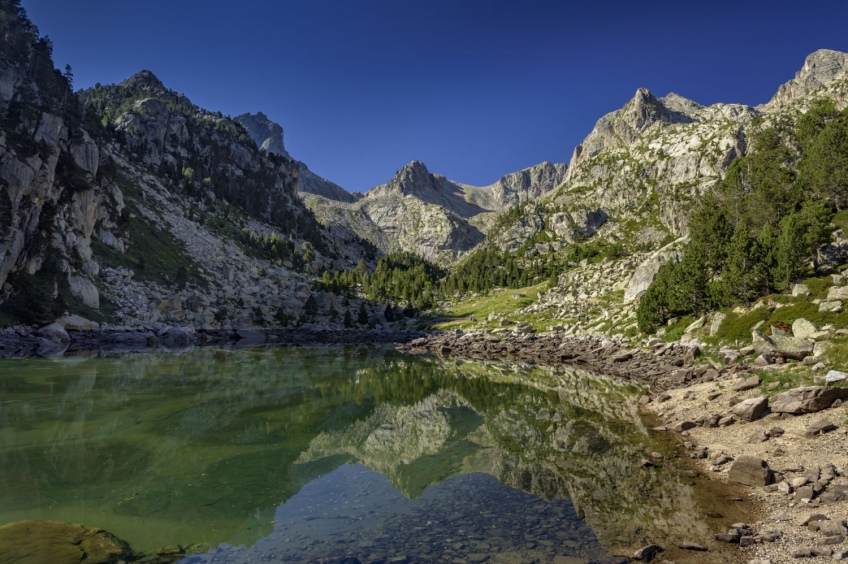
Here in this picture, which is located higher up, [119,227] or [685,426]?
[119,227]

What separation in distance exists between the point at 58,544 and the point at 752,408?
2660 cm

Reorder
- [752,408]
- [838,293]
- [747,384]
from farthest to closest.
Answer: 1. [838,293]
2. [747,384]
3. [752,408]

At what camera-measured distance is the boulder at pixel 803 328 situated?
97.2 ft

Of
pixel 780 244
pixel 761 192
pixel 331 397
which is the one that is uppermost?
pixel 761 192

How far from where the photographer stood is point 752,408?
2009cm

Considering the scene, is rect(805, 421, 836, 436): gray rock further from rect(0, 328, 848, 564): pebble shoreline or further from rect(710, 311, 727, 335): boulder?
rect(710, 311, 727, 335): boulder

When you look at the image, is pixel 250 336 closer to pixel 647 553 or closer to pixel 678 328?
pixel 678 328

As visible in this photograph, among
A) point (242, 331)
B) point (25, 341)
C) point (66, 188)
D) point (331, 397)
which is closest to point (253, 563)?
point (331, 397)

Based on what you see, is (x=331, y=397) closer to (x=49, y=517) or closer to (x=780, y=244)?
(x=49, y=517)

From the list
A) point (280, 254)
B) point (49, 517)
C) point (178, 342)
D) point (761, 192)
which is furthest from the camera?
point (280, 254)

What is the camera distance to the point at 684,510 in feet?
44.2

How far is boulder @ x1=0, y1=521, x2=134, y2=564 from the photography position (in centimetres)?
1055

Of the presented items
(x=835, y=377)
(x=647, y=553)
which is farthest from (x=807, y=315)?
(x=647, y=553)

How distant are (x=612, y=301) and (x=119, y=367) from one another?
8126cm
